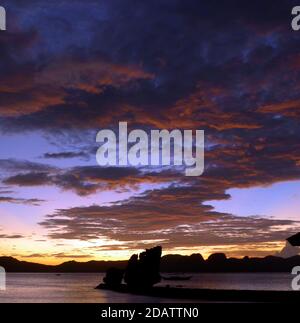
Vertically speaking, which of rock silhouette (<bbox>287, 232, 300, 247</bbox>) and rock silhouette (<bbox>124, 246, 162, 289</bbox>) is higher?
rock silhouette (<bbox>287, 232, 300, 247</bbox>)

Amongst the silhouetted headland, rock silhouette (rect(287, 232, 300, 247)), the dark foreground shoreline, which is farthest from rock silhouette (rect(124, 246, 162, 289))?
rock silhouette (rect(287, 232, 300, 247))

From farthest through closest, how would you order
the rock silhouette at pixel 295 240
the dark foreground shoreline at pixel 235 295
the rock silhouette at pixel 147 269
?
the rock silhouette at pixel 147 269 → the dark foreground shoreline at pixel 235 295 → the rock silhouette at pixel 295 240

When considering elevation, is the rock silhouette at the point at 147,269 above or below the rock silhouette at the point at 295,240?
below

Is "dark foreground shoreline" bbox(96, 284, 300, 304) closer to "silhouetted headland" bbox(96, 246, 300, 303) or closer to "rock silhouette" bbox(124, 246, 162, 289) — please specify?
"silhouetted headland" bbox(96, 246, 300, 303)

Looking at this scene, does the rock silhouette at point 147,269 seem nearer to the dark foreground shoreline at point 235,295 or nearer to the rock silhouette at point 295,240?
the dark foreground shoreline at point 235,295

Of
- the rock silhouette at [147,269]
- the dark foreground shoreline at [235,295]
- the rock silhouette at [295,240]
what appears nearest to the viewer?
the rock silhouette at [295,240]

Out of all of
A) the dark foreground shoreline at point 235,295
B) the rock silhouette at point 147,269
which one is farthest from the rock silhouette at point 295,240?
the rock silhouette at point 147,269

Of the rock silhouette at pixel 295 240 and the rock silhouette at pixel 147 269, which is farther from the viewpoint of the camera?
the rock silhouette at pixel 147 269

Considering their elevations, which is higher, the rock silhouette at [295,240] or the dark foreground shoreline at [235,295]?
the rock silhouette at [295,240]
